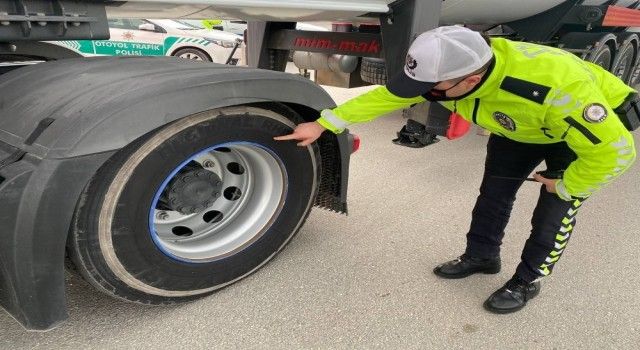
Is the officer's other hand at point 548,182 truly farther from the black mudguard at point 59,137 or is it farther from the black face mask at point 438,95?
the black mudguard at point 59,137

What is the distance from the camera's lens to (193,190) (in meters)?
1.87

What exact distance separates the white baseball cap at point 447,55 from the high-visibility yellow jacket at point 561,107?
0.12m

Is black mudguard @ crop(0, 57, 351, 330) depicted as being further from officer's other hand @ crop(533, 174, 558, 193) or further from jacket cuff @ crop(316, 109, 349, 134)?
officer's other hand @ crop(533, 174, 558, 193)

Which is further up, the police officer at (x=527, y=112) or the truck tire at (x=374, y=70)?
the police officer at (x=527, y=112)

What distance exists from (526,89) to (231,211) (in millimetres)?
1348

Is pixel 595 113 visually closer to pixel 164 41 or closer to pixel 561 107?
pixel 561 107

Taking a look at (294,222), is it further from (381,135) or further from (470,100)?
(381,135)

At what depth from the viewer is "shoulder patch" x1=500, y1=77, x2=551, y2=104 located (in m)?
1.50

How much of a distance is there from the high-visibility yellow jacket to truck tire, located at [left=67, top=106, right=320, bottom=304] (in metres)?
0.83

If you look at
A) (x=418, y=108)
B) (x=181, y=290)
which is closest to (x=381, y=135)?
(x=418, y=108)

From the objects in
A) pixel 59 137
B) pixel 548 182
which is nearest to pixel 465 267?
pixel 548 182

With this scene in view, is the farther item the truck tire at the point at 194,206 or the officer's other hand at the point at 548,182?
the officer's other hand at the point at 548,182

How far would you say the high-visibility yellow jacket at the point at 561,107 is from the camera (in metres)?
1.47

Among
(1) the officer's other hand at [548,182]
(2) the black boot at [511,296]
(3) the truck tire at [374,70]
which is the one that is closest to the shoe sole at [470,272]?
(2) the black boot at [511,296]
